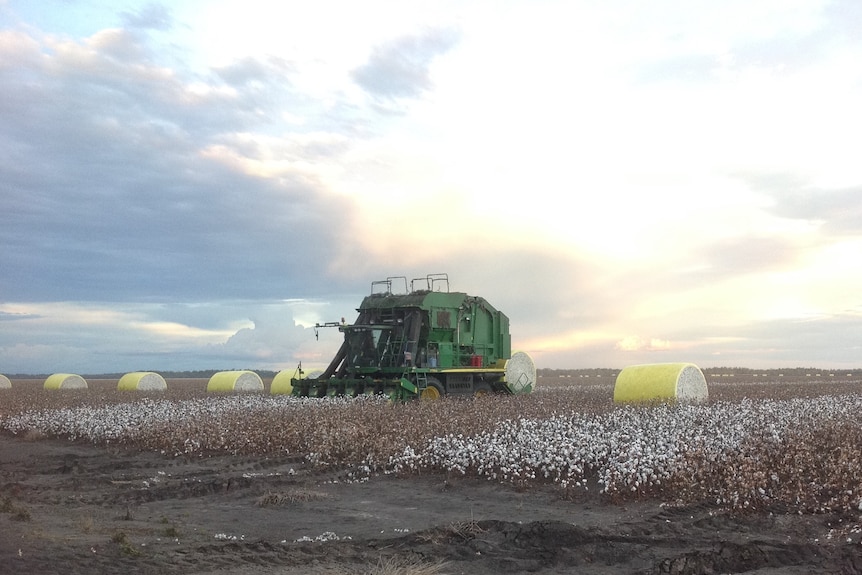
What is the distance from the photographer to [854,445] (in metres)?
12.7

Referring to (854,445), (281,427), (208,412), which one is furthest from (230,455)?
(854,445)

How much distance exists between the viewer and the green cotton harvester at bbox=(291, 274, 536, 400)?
23016 mm

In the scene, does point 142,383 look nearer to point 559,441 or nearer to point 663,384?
point 663,384

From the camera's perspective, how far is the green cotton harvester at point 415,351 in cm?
2302

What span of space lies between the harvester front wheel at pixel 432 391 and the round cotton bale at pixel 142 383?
2140 centimetres

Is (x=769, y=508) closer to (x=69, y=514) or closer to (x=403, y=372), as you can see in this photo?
(x=69, y=514)

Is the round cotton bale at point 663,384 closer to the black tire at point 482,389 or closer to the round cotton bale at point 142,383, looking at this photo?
the black tire at point 482,389

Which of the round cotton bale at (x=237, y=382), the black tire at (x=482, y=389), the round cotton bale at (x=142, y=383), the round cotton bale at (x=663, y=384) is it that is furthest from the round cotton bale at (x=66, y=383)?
the round cotton bale at (x=663, y=384)

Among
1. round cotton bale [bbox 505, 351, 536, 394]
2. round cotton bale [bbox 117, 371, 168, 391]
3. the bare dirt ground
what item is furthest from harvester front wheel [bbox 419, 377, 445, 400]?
round cotton bale [bbox 117, 371, 168, 391]

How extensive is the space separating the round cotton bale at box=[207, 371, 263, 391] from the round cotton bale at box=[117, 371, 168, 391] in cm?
370

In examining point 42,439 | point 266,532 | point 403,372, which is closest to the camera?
point 266,532

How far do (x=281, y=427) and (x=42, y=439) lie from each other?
819cm

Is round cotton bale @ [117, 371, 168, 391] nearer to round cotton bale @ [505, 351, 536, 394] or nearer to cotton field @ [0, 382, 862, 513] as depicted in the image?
cotton field @ [0, 382, 862, 513]

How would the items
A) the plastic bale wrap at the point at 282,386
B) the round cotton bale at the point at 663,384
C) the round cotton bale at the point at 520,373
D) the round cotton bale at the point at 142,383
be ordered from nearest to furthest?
the round cotton bale at the point at 663,384
the round cotton bale at the point at 520,373
the plastic bale wrap at the point at 282,386
the round cotton bale at the point at 142,383
